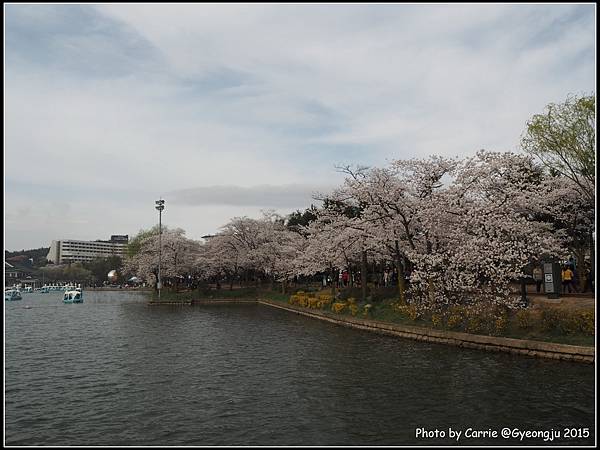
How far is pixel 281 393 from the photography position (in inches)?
593

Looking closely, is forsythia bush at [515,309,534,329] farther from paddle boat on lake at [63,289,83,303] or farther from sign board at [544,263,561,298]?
paddle boat on lake at [63,289,83,303]

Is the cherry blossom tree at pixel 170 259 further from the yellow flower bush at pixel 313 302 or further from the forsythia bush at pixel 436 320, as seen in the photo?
the forsythia bush at pixel 436 320

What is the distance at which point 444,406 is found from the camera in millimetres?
13211

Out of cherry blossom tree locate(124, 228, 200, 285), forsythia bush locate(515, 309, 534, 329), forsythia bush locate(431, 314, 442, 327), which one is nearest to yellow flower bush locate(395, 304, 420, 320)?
forsythia bush locate(431, 314, 442, 327)

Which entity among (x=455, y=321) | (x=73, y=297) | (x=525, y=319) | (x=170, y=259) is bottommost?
(x=73, y=297)

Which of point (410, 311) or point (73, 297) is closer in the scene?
point (410, 311)

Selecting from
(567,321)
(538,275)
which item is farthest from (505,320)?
(538,275)

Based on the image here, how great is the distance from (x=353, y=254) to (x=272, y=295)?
2043 centimetres

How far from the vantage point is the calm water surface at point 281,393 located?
11633 mm

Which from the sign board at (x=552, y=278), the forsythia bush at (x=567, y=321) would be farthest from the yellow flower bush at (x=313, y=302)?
the forsythia bush at (x=567, y=321)

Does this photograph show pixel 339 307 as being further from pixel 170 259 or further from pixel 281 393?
pixel 170 259

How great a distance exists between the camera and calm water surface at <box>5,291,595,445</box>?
11.6 metres

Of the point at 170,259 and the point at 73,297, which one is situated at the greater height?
the point at 170,259

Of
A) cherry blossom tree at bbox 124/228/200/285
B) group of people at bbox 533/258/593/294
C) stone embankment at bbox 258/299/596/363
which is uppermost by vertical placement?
cherry blossom tree at bbox 124/228/200/285
